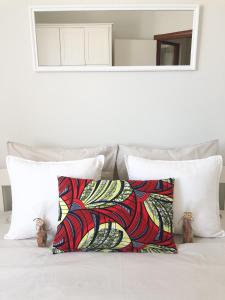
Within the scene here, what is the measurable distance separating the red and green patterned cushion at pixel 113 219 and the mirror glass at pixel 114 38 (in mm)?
760

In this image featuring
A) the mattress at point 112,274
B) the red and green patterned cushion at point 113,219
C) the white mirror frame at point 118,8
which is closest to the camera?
the mattress at point 112,274

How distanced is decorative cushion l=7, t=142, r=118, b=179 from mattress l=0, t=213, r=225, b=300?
477 millimetres

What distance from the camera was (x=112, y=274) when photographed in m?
1.13

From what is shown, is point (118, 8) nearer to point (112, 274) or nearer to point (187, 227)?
point (187, 227)

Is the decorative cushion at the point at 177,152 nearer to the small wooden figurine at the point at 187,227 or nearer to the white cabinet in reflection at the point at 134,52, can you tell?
the small wooden figurine at the point at 187,227

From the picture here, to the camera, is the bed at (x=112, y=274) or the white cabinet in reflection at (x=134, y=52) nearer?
the bed at (x=112, y=274)

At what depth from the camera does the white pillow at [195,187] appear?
4.44ft

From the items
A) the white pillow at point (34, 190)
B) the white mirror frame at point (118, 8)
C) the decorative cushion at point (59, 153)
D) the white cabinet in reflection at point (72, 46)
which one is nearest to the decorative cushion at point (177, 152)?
the decorative cushion at point (59, 153)

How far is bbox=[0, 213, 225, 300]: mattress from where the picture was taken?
102cm

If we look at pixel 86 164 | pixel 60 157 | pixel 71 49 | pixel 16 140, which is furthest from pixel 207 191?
pixel 16 140

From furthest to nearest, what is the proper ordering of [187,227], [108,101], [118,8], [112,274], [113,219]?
[108,101] < [118,8] < [187,227] < [113,219] < [112,274]

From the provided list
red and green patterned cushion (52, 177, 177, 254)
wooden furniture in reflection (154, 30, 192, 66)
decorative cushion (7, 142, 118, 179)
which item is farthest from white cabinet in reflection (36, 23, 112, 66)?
red and green patterned cushion (52, 177, 177, 254)

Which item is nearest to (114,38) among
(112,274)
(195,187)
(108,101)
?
(108,101)

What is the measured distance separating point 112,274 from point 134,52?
117cm
